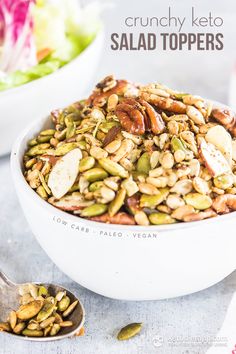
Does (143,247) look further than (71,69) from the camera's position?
No

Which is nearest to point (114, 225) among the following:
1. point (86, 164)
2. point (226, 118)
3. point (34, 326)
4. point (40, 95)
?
point (86, 164)

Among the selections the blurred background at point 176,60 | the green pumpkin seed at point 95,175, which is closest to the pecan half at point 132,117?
the green pumpkin seed at point 95,175

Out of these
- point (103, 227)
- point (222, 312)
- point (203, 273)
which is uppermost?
point (103, 227)

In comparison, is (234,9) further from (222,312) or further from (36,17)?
(222,312)

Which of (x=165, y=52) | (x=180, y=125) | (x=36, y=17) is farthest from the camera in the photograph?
(x=165, y=52)

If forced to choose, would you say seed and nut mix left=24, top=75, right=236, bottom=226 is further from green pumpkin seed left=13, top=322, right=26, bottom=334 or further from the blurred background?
the blurred background

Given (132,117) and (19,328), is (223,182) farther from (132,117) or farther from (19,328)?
(19,328)

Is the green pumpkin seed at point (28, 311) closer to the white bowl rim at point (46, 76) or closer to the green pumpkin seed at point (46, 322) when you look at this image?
the green pumpkin seed at point (46, 322)

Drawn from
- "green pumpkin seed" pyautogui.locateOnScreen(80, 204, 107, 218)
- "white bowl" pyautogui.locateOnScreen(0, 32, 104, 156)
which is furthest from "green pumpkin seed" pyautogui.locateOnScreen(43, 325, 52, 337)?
"white bowl" pyautogui.locateOnScreen(0, 32, 104, 156)

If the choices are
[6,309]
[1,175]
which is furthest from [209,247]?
[1,175]
